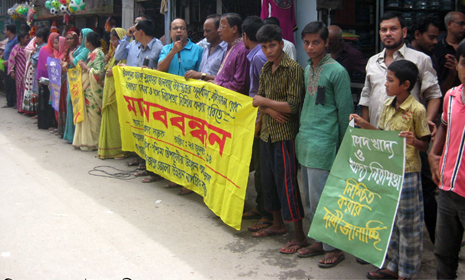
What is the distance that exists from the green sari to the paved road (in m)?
1.40

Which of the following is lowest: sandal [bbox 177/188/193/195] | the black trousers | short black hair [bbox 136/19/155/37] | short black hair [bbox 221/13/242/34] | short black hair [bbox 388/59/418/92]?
sandal [bbox 177/188/193/195]

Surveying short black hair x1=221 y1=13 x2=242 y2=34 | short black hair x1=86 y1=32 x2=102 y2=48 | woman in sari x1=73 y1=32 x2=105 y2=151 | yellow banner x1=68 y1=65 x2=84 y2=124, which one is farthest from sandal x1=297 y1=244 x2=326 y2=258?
short black hair x1=86 y1=32 x2=102 y2=48

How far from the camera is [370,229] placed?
3193mm

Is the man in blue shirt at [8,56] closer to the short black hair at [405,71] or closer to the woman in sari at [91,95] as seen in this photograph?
the woman in sari at [91,95]

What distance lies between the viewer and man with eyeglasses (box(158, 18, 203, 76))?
5.70m

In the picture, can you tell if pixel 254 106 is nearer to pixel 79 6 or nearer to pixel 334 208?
pixel 334 208

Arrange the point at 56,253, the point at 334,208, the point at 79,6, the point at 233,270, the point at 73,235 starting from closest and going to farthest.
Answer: the point at 334,208 < the point at 233,270 < the point at 56,253 < the point at 73,235 < the point at 79,6

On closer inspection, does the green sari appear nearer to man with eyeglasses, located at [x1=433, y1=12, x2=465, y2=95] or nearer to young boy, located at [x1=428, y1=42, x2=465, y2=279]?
man with eyeglasses, located at [x1=433, y1=12, x2=465, y2=95]

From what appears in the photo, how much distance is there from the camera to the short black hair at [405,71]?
3.28m

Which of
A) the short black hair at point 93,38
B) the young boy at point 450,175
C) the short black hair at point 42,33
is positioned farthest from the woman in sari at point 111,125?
the young boy at point 450,175

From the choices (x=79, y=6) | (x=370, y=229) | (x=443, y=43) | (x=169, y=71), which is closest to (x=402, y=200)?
(x=370, y=229)

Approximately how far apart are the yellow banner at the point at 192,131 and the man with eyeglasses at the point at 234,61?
6.1 inches

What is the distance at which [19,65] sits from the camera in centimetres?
1152

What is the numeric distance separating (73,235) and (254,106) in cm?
206
